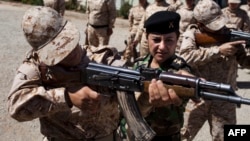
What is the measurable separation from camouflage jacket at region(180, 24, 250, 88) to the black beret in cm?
138

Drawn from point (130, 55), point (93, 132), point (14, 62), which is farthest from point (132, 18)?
point (93, 132)

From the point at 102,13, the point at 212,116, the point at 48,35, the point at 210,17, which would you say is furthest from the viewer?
the point at 102,13

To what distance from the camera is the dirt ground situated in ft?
21.8

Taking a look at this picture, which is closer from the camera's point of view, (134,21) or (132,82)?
(132,82)

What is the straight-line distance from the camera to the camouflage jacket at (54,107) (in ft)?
9.69

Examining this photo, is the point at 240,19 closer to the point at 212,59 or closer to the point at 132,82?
the point at 212,59

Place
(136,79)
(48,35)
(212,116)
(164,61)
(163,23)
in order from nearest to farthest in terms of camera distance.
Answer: (136,79), (48,35), (163,23), (164,61), (212,116)

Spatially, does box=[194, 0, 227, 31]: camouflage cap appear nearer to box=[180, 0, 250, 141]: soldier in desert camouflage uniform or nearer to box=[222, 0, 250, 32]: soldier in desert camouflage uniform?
box=[180, 0, 250, 141]: soldier in desert camouflage uniform

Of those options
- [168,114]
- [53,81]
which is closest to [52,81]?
[53,81]

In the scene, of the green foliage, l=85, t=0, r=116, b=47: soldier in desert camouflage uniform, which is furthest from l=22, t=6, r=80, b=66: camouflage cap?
the green foliage

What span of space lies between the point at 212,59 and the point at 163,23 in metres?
1.59

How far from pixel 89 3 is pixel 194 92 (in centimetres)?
760

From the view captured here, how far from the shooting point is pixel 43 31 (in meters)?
3.05

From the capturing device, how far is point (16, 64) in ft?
33.7
